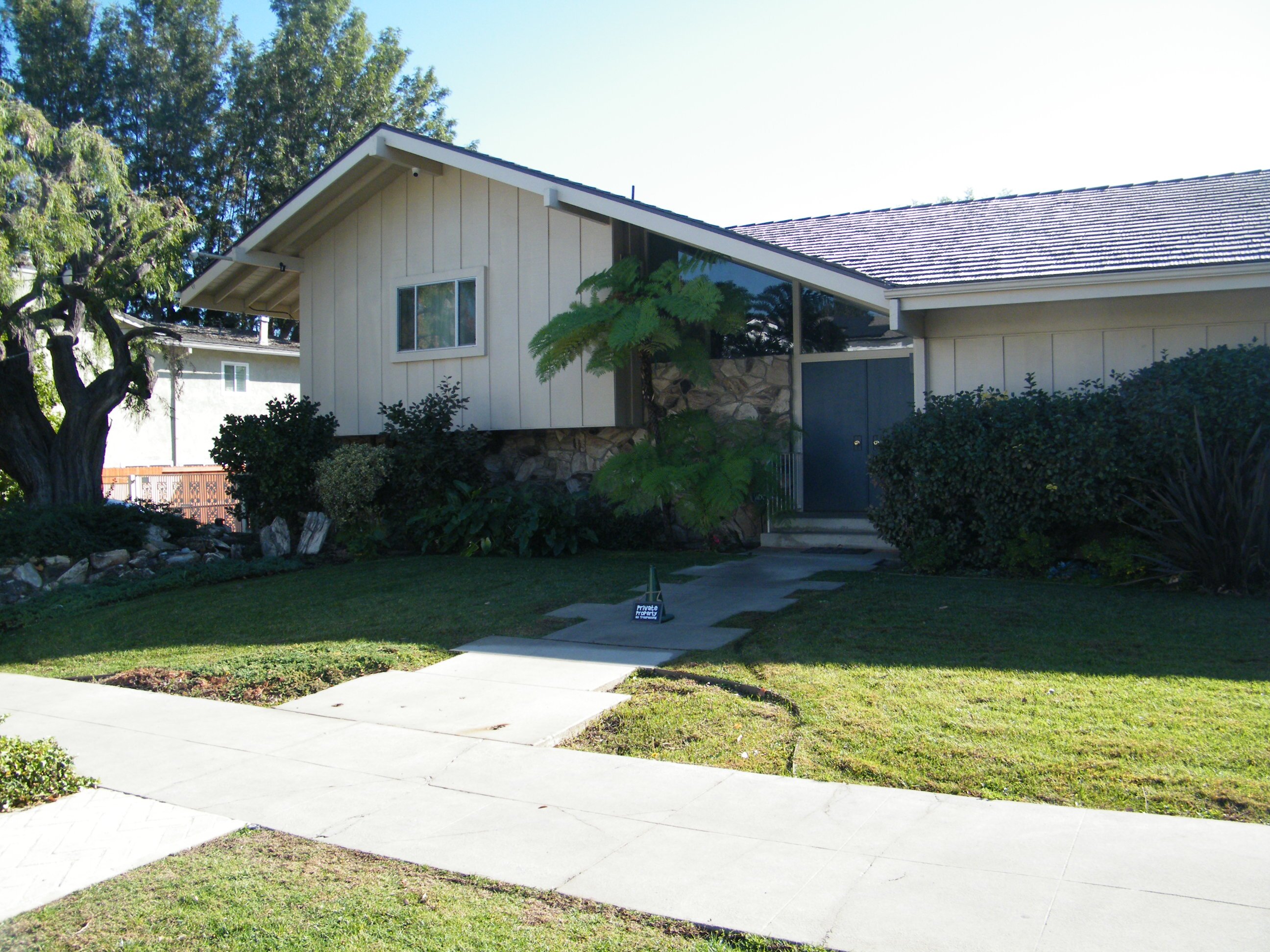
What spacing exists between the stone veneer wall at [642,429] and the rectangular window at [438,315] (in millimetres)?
1532

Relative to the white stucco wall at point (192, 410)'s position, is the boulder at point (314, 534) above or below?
below

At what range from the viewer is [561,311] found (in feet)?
44.3

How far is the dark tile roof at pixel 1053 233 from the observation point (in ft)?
33.7

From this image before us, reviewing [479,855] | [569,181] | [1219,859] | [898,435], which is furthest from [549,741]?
[569,181]

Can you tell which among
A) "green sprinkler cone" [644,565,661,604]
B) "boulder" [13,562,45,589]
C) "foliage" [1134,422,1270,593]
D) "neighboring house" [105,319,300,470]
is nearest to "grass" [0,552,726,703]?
"green sprinkler cone" [644,565,661,604]

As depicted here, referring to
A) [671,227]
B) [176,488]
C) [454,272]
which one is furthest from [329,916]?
[176,488]

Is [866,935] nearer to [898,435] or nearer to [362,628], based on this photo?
[362,628]

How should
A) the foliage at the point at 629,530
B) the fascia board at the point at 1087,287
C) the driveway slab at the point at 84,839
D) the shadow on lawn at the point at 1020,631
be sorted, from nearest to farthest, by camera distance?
the driveway slab at the point at 84,839
the shadow on lawn at the point at 1020,631
the fascia board at the point at 1087,287
the foliage at the point at 629,530

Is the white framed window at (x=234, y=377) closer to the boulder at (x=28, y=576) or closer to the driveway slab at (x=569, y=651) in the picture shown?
the boulder at (x=28, y=576)

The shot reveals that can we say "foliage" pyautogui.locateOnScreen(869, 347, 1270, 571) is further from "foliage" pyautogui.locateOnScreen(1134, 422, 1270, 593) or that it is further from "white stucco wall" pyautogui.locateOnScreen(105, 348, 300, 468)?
"white stucco wall" pyautogui.locateOnScreen(105, 348, 300, 468)

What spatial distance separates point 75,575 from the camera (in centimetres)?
1171

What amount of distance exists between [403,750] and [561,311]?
29.1 ft

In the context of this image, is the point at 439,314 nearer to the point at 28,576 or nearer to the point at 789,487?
the point at 789,487

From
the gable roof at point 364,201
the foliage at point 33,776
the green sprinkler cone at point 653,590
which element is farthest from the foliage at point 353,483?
the foliage at point 33,776
